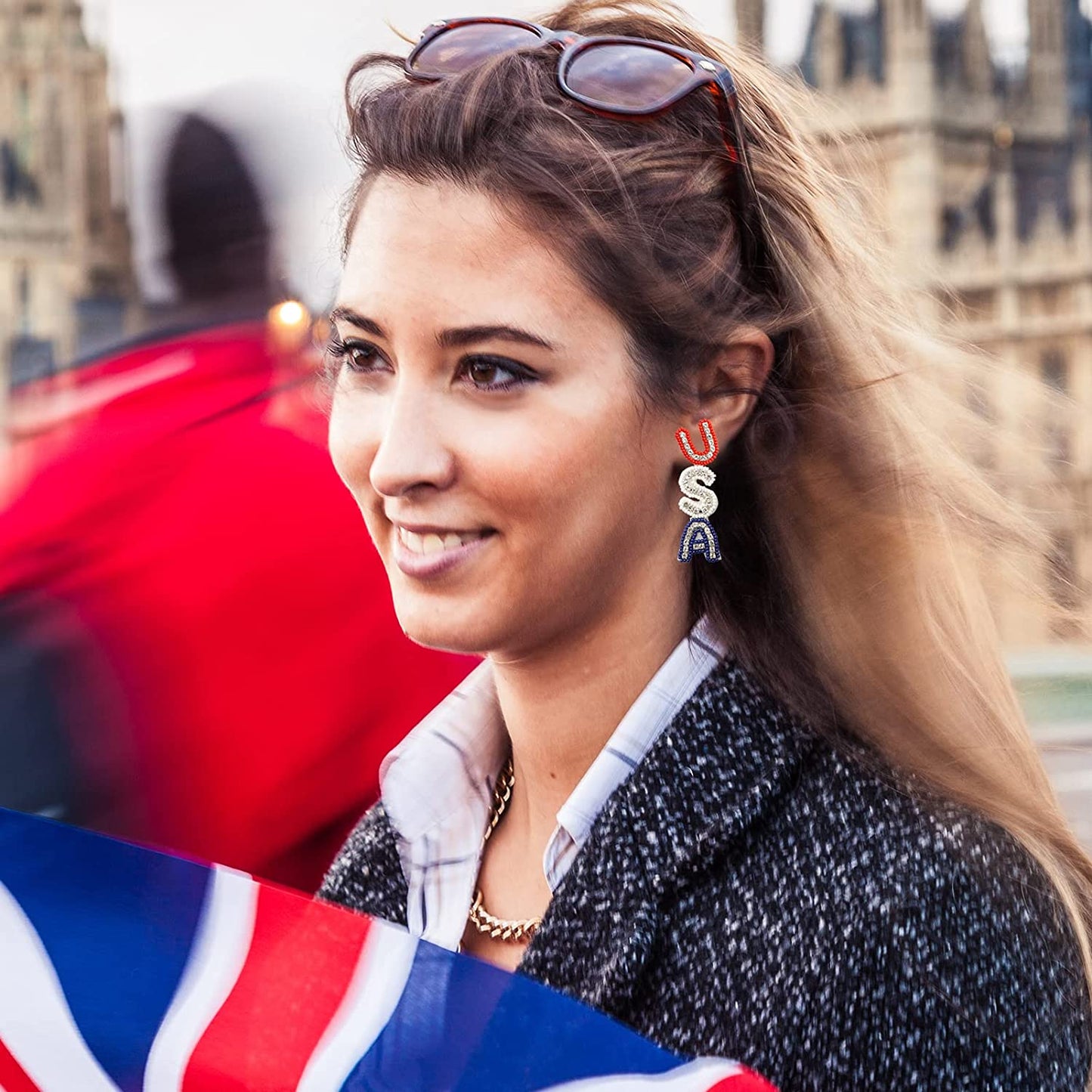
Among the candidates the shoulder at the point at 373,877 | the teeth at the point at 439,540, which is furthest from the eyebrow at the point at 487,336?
the shoulder at the point at 373,877

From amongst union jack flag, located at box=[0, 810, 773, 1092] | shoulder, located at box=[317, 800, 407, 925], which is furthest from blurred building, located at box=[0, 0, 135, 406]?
union jack flag, located at box=[0, 810, 773, 1092]

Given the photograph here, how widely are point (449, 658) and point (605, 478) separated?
0.82m

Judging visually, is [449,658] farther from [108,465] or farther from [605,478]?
[605,478]

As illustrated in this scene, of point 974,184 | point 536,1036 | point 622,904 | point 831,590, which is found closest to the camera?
point 536,1036

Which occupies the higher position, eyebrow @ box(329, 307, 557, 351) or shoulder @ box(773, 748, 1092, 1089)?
eyebrow @ box(329, 307, 557, 351)

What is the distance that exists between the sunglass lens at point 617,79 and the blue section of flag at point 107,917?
59 cm

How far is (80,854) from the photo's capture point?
3.27 ft

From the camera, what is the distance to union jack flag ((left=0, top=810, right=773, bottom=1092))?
0.86m

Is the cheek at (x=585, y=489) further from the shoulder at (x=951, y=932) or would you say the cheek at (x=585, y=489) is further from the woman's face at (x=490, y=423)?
the shoulder at (x=951, y=932)

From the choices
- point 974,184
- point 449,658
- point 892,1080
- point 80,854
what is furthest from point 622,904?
point 974,184

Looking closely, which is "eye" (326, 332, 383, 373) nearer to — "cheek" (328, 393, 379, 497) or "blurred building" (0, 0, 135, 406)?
"cheek" (328, 393, 379, 497)

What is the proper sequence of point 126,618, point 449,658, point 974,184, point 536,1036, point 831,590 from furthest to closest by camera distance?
point 974,184, point 449,658, point 126,618, point 831,590, point 536,1036

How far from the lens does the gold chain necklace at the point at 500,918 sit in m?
1.24

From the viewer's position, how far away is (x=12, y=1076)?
93cm
